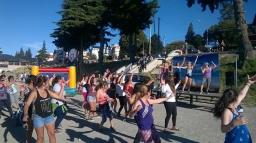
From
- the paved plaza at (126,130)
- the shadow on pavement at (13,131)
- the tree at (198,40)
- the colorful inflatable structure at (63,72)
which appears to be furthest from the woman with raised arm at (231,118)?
the tree at (198,40)

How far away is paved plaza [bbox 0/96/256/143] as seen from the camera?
1095 centimetres

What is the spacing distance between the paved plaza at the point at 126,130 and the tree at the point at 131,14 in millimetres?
28989

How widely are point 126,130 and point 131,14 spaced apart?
3364cm

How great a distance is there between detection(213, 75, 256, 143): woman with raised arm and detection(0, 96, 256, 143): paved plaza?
5.09 m

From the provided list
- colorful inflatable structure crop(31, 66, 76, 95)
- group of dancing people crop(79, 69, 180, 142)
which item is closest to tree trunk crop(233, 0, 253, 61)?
group of dancing people crop(79, 69, 180, 142)

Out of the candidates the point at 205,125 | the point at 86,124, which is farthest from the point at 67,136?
the point at 205,125

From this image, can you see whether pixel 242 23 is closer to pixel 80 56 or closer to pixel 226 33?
pixel 226 33

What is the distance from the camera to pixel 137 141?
8.30 metres

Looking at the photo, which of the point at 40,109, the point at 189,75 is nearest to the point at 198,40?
the point at 189,75

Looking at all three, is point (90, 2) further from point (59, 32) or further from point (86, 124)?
point (86, 124)

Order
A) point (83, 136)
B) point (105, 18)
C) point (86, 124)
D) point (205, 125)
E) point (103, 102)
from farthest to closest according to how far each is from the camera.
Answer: point (105, 18), point (86, 124), point (205, 125), point (103, 102), point (83, 136)

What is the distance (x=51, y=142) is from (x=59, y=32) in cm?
4642

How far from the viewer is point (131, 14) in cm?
4506

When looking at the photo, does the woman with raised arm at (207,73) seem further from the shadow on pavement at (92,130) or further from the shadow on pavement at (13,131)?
the shadow on pavement at (13,131)
